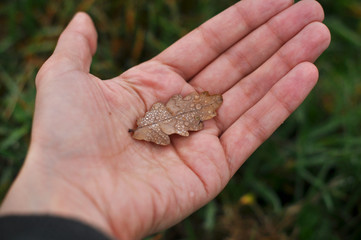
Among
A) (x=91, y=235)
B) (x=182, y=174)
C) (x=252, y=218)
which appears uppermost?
(x=91, y=235)

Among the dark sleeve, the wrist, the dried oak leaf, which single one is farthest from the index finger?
the dark sleeve

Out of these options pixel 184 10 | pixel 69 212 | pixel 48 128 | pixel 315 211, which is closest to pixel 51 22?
pixel 184 10

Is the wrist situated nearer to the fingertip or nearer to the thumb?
the thumb

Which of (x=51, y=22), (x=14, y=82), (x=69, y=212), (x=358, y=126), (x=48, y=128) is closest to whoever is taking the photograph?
(x=69, y=212)

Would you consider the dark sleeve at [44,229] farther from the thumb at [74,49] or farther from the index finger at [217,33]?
the index finger at [217,33]

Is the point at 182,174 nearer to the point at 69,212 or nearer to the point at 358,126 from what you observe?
the point at 69,212

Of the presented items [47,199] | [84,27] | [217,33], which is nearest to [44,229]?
[47,199]

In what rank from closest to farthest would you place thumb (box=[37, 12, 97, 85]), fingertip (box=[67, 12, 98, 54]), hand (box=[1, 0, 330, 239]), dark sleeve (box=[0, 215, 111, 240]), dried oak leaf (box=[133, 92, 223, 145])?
dark sleeve (box=[0, 215, 111, 240])
hand (box=[1, 0, 330, 239])
thumb (box=[37, 12, 97, 85])
dried oak leaf (box=[133, 92, 223, 145])
fingertip (box=[67, 12, 98, 54])
